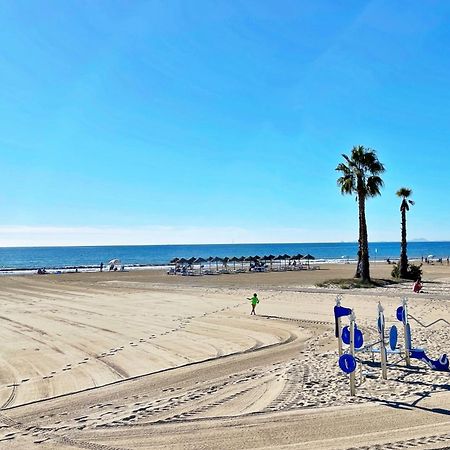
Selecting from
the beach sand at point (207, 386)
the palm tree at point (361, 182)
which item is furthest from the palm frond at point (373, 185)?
the beach sand at point (207, 386)

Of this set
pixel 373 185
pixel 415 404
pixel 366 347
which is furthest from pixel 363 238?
pixel 415 404

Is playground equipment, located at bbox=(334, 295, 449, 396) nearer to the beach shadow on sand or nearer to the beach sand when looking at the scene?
the beach sand

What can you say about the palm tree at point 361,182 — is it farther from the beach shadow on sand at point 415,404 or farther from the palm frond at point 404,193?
the beach shadow on sand at point 415,404

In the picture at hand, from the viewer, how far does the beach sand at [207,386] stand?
716 cm

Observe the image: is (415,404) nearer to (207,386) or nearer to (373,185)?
(207,386)

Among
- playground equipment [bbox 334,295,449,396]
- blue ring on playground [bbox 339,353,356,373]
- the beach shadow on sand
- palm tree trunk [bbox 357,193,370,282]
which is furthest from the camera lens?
palm tree trunk [bbox 357,193,370,282]

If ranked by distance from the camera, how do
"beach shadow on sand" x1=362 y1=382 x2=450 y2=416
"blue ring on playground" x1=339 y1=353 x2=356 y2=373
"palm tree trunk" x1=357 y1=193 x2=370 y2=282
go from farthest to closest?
"palm tree trunk" x1=357 y1=193 x2=370 y2=282 → "blue ring on playground" x1=339 y1=353 x2=356 y2=373 → "beach shadow on sand" x1=362 y1=382 x2=450 y2=416

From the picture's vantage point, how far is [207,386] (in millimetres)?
10070

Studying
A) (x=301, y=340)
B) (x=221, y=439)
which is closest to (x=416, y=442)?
(x=221, y=439)

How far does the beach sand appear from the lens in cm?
716

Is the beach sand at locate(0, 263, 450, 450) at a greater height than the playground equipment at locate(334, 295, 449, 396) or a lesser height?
lesser

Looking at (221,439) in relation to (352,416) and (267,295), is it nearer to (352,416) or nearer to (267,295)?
(352,416)

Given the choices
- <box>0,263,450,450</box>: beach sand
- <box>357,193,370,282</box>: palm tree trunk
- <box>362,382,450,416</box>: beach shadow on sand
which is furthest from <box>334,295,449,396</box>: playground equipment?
<box>357,193,370,282</box>: palm tree trunk

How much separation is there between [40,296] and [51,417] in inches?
952
